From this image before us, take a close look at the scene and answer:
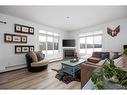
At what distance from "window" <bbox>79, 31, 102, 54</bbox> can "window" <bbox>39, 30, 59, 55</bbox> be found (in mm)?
1863

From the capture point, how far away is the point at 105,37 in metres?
5.66

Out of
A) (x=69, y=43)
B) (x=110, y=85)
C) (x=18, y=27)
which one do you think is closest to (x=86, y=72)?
(x=110, y=85)

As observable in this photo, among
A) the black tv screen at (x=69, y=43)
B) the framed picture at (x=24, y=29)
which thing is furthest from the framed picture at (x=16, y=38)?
the black tv screen at (x=69, y=43)

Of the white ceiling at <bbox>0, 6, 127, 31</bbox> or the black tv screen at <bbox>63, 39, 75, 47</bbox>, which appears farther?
the black tv screen at <bbox>63, 39, 75, 47</bbox>

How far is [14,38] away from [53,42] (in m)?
3.00

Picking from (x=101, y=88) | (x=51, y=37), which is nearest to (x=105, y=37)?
(x=51, y=37)

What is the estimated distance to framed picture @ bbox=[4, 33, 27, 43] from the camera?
4.10 meters

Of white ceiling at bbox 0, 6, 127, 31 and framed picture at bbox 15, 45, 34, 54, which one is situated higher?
white ceiling at bbox 0, 6, 127, 31

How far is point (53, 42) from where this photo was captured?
696 cm

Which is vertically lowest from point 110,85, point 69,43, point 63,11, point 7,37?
point 110,85

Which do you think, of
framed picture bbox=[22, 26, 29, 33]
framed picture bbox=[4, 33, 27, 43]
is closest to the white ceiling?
framed picture bbox=[22, 26, 29, 33]

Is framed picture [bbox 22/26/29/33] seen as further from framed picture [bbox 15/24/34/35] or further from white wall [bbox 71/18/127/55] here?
white wall [bbox 71/18/127/55]

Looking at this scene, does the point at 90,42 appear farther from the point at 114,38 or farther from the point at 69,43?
the point at 114,38

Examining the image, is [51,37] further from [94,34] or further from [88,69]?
[88,69]
